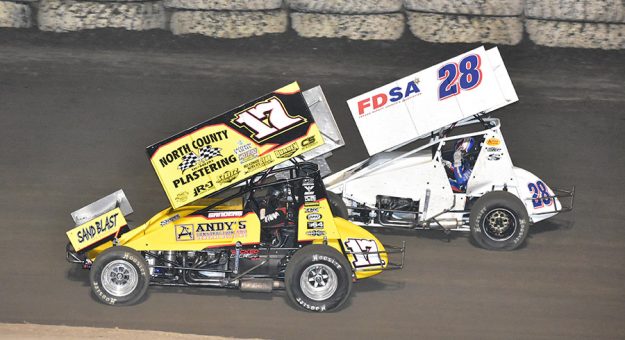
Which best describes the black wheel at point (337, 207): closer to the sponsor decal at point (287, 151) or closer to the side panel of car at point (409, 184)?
the side panel of car at point (409, 184)

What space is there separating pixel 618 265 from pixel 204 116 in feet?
25.0

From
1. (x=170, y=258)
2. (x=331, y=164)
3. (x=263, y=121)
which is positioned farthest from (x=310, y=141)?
(x=331, y=164)

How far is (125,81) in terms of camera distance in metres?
19.4

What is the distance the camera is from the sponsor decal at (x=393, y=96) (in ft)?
48.9

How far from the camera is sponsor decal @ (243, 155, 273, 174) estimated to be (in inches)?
497

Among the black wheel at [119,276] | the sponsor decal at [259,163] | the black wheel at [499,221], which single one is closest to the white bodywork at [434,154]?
the black wheel at [499,221]

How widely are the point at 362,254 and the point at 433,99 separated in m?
2.83

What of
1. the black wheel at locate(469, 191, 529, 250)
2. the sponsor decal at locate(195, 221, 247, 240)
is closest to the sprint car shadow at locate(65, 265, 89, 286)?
the sponsor decal at locate(195, 221, 247, 240)

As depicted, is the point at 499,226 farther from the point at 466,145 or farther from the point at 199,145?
the point at 199,145

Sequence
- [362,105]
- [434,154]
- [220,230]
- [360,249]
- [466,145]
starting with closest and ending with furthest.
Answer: [220,230], [360,249], [362,105], [434,154], [466,145]

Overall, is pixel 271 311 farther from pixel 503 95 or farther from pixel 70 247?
pixel 503 95

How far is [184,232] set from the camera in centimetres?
1302

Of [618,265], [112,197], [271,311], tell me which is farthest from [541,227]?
[112,197]

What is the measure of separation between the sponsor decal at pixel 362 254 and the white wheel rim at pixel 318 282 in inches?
20.0
